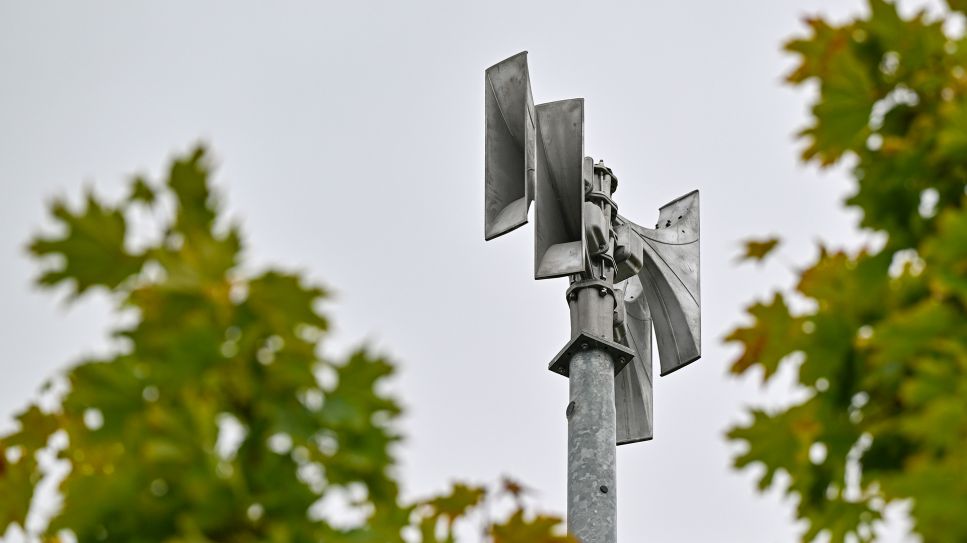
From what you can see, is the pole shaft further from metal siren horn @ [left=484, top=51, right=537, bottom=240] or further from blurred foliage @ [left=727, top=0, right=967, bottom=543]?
blurred foliage @ [left=727, top=0, right=967, bottom=543]

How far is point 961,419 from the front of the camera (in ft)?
8.32

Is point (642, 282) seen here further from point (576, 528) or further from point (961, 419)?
point (961, 419)

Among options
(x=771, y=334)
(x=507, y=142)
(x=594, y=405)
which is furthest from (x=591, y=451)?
(x=771, y=334)

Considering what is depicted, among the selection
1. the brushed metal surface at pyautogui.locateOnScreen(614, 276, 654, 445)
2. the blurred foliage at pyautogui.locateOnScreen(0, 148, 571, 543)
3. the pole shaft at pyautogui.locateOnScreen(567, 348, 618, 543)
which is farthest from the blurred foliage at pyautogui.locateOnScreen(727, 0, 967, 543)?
the brushed metal surface at pyautogui.locateOnScreen(614, 276, 654, 445)

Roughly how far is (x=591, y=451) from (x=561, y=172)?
2.33 meters

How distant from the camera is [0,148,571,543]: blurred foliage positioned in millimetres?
2355

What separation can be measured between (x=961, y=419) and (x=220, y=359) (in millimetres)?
1201

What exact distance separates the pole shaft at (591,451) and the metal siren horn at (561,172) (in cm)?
104

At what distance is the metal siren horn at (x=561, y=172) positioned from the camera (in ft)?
38.3

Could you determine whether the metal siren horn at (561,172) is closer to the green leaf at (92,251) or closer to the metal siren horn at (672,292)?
the metal siren horn at (672,292)

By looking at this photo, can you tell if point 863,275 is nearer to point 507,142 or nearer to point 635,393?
point 507,142

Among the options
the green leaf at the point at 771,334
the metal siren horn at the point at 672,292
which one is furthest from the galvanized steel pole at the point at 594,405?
the green leaf at the point at 771,334

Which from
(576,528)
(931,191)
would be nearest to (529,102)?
(576,528)

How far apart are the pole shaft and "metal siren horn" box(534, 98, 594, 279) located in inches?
40.8
